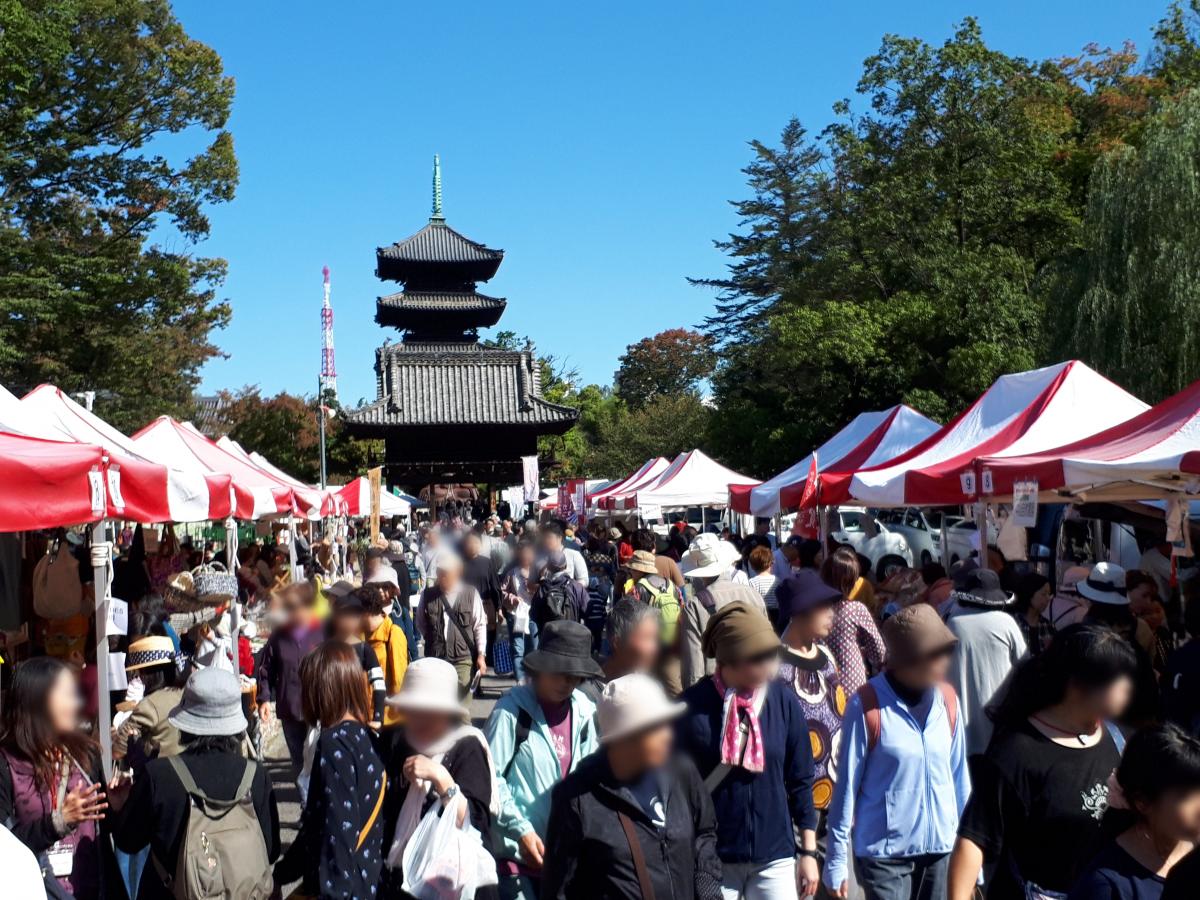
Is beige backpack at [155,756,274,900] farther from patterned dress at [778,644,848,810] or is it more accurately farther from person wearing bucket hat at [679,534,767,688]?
person wearing bucket hat at [679,534,767,688]

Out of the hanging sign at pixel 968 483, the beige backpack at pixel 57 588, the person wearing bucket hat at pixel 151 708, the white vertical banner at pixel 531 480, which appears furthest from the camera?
the white vertical banner at pixel 531 480

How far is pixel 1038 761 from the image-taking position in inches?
116

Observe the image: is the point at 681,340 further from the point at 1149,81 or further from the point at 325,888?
the point at 325,888

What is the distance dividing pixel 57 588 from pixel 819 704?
20.7 feet

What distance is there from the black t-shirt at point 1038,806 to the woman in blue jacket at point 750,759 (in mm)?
827

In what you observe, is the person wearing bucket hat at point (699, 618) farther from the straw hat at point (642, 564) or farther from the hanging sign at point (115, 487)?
the hanging sign at point (115, 487)

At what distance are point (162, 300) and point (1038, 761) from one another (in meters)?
21.5

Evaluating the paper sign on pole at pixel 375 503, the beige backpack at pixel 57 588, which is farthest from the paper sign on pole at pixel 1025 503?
the paper sign on pole at pixel 375 503

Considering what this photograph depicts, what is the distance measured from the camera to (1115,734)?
3.10 meters

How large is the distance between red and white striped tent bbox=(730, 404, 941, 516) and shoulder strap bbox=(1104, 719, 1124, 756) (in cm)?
971

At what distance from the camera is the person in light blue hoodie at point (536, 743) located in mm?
3676

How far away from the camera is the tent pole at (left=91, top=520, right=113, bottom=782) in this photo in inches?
220

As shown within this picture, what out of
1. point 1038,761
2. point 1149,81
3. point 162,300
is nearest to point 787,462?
point 1149,81

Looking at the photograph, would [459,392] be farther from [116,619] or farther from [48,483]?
[48,483]
